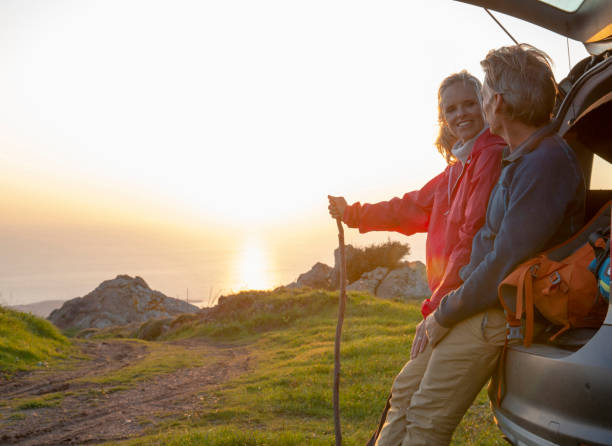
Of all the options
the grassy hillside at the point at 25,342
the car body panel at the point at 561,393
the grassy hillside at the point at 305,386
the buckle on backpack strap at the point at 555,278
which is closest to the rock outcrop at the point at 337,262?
the grassy hillside at the point at 305,386

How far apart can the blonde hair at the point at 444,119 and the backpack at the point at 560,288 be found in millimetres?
1222

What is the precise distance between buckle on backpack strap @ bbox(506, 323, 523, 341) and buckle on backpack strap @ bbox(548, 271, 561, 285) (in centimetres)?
28

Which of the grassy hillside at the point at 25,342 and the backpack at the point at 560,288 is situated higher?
the grassy hillside at the point at 25,342

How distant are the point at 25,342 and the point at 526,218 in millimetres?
12548

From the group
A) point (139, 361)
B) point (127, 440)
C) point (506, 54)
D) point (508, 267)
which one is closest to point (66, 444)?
point (127, 440)

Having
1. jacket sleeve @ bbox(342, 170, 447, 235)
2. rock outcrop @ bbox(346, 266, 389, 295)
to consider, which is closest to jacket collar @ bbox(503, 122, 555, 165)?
jacket sleeve @ bbox(342, 170, 447, 235)

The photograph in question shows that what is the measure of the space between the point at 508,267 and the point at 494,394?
0.64 metres

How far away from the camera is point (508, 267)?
2.21 metres

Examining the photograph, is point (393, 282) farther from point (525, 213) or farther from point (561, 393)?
point (561, 393)

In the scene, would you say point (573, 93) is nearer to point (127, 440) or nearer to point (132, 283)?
point (127, 440)

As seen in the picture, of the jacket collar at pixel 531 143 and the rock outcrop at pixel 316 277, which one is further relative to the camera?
the rock outcrop at pixel 316 277

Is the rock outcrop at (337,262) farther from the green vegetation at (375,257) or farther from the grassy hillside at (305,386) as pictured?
the grassy hillside at (305,386)

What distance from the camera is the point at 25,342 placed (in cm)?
1191

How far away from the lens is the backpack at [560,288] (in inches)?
78.2
